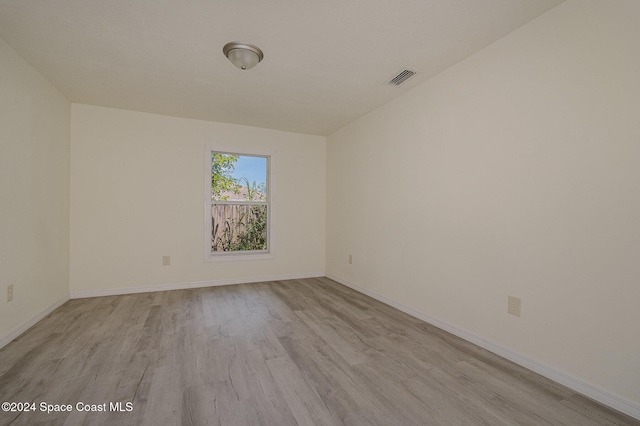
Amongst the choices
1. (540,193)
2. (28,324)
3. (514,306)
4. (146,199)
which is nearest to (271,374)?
(514,306)

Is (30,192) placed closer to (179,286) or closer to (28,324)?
(28,324)

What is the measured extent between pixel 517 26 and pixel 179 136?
12.7 feet

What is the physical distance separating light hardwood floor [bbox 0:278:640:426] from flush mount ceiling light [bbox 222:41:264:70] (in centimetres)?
231

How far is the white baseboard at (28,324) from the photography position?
85.0 inches

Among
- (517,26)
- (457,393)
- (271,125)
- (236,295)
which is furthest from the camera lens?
(271,125)

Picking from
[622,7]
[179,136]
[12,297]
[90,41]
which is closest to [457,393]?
[622,7]

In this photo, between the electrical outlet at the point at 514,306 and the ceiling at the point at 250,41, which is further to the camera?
the electrical outlet at the point at 514,306

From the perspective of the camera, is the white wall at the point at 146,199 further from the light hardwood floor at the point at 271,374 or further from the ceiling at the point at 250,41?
the light hardwood floor at the point at 271,374

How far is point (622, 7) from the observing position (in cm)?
150

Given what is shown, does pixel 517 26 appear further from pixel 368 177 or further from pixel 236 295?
pixel 236 295

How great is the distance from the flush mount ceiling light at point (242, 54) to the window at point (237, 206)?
1.98 m

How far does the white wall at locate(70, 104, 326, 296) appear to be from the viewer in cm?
344

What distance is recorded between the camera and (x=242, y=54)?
2.23 meters

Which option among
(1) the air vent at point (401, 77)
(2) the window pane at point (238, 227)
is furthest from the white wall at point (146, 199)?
(1) the air vent at point (401, 77)
